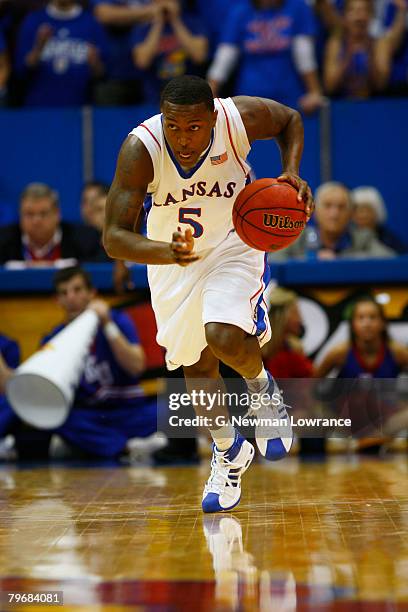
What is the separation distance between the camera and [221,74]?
10.6m

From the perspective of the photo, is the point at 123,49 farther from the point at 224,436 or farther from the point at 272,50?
the point at 224,436

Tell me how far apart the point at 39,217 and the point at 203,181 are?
4.03m

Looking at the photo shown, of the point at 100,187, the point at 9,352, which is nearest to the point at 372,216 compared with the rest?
the point at 100,187

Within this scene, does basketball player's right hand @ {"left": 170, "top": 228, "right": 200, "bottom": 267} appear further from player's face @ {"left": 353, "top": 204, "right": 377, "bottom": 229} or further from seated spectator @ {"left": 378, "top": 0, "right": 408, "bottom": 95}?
seated spectator @ {"left": 378, "top": 0, "right": 408, "bottom": 95}

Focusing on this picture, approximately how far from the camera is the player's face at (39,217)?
8945mm

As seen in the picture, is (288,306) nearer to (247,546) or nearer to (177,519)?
(177,519)

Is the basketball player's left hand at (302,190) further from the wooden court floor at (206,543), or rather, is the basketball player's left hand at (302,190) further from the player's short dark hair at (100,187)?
the player's short dark hair at (100,187)

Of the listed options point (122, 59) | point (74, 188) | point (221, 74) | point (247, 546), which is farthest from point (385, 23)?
point (247, 546)

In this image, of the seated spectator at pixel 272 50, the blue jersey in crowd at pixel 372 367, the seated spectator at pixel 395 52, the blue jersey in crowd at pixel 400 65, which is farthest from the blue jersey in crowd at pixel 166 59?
the blue jersey in crowd at pixel 372 367

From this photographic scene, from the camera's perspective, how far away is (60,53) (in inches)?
430

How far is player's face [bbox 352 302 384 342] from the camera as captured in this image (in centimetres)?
827

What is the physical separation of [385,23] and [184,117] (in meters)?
6.88

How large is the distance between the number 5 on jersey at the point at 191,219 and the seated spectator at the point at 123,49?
5936 millimetres

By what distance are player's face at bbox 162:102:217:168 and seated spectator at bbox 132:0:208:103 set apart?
5.96 meters
